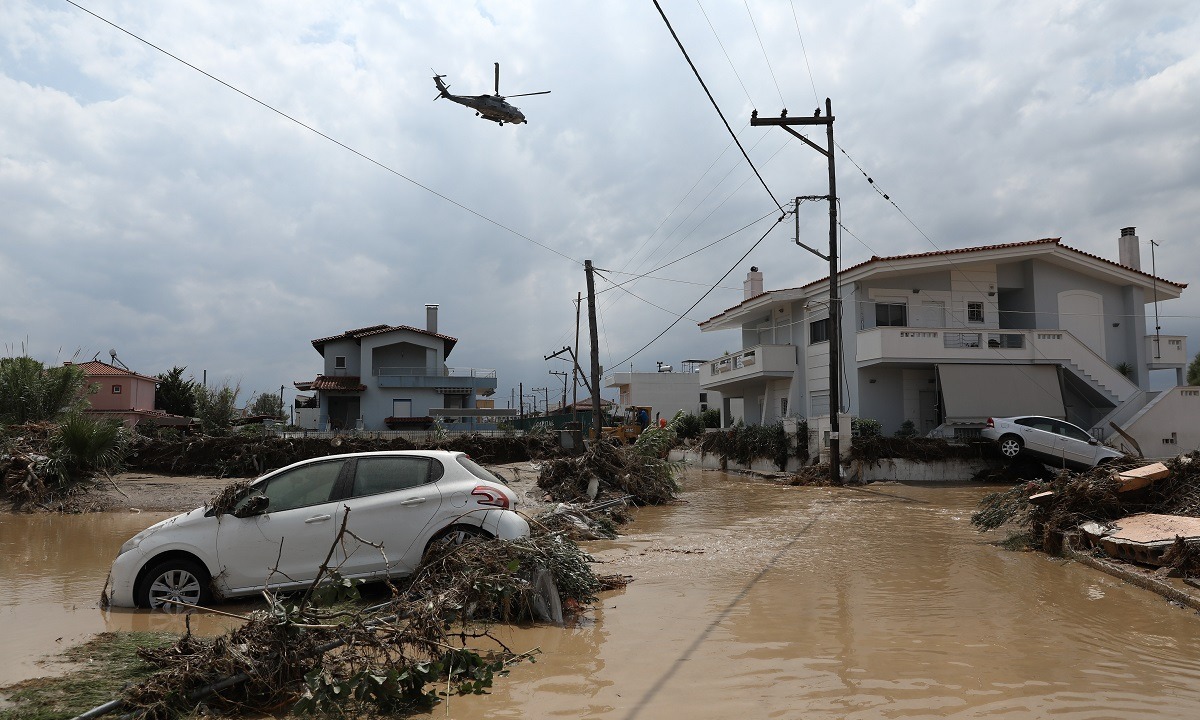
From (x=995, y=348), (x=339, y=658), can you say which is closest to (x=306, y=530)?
(x=339, y=658)

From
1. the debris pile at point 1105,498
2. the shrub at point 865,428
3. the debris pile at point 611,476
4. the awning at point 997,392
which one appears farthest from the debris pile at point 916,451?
the debris pile at point 1105,498

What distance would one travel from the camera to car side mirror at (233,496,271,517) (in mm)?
7566

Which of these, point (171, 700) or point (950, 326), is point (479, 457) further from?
point (171, 700)

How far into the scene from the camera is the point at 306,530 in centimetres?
758

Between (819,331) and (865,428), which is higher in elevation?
(819,331)

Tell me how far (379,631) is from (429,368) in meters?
44.0

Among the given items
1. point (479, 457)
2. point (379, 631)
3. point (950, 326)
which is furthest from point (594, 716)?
point (950, 326)

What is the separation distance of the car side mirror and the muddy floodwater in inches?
43.8

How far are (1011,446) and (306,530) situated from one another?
2196 centimetres

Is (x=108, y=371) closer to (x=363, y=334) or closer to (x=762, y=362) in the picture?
(x=363, y=334)

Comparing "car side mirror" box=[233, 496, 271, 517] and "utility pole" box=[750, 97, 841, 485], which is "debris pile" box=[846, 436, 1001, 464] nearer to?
"utility pole" box=[750, 97, 841, 485]

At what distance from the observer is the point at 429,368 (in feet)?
160

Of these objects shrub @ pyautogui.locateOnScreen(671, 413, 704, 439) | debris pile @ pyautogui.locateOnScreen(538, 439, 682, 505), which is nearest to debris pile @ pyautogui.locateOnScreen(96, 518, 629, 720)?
debris pile @ pyautogui.locateOnScreen(538, 439, 682, 505)

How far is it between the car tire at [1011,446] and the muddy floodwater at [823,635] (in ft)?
43.0
